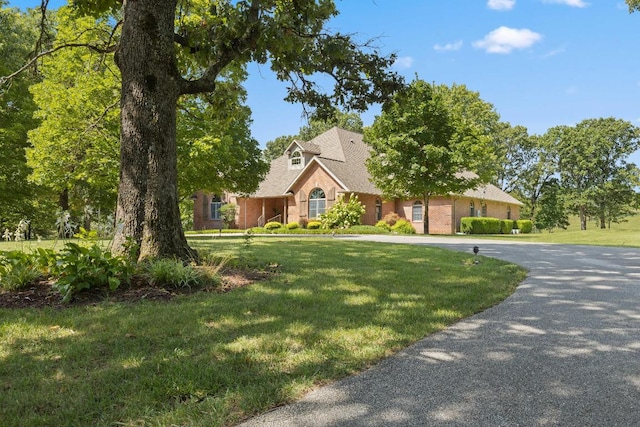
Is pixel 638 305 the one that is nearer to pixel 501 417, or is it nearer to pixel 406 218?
pixel 501 417

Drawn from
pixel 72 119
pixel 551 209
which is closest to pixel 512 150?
pixel 551 209

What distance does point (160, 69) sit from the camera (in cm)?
669

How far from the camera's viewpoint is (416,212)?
33.8m

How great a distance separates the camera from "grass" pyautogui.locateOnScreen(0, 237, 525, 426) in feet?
8.89

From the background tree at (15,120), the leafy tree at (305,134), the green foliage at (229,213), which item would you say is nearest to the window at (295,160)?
the green foliage at (229,213)

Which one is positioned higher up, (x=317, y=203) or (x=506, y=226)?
(x=317, y=203)

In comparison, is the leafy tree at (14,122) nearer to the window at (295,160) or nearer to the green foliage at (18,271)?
the window at (295,160)

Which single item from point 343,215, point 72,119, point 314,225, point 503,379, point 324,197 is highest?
point 72,119

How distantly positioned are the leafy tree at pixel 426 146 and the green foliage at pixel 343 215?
8.43 ft

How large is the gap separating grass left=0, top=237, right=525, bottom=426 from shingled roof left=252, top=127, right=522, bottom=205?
25488mm

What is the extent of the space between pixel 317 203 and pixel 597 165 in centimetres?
3453

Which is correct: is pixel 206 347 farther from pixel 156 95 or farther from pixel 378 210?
pixel 378 210

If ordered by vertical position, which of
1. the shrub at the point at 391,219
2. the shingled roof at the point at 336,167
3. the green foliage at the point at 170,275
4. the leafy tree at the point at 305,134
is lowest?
the green foliage at the point at 170,275

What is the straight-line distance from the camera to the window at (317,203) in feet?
107
